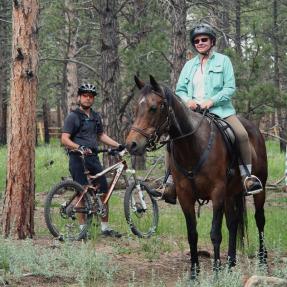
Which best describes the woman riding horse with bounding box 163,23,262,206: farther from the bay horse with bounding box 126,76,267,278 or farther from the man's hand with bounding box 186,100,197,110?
the bay horse with bounding box 126,76,267,278

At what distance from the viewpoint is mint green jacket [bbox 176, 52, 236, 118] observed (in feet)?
24.1

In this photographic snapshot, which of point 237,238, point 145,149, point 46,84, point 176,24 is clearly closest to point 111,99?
point 176,24

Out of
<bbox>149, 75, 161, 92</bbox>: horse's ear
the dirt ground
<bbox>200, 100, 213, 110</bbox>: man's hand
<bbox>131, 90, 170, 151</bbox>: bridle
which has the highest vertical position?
<bbox>149, 75, 161, 92</bbox>: horse's ear

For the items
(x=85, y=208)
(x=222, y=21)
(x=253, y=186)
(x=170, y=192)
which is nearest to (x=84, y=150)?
(x=85, y=208)

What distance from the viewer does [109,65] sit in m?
16.1

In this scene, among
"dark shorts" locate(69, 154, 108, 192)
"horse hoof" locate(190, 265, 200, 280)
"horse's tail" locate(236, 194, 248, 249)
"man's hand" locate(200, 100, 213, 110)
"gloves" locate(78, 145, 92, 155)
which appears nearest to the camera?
"horse hoof" locate(190, 265, 200, 280)

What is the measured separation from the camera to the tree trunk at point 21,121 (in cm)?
880

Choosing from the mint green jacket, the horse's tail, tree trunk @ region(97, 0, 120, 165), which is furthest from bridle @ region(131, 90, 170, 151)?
tree trunk @ region(97, 0, 120, 165)

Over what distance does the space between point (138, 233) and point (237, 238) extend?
2.18 metres

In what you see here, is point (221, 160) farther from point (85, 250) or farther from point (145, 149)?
point (85, 250)

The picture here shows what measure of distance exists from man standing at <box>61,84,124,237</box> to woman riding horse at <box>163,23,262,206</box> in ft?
7.45

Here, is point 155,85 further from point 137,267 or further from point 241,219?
point 241,219

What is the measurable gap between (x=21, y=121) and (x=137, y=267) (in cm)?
272

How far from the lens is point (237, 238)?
823 centimetres
